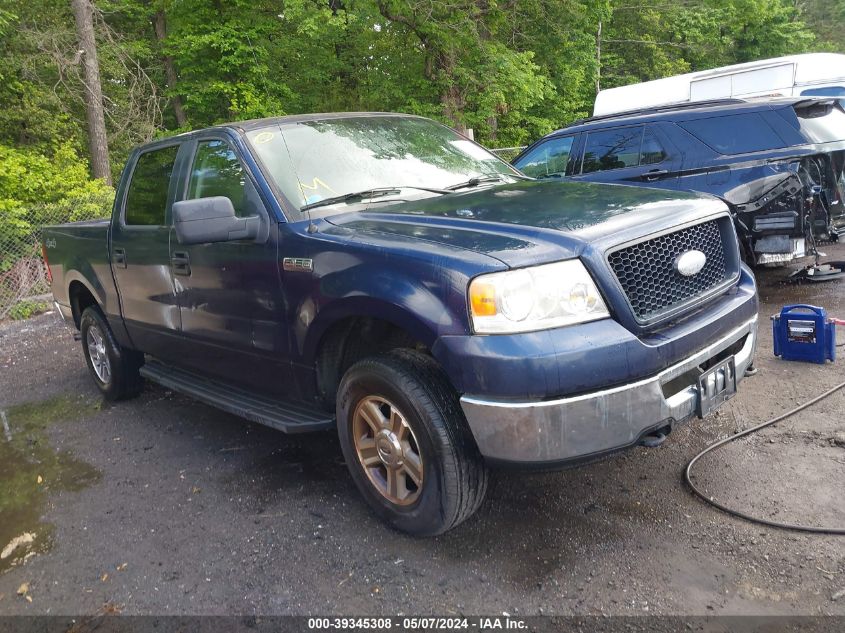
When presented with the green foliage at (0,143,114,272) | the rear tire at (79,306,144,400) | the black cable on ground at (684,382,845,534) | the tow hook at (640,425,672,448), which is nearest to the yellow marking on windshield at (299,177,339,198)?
the tow hook at (640,425,672,448)

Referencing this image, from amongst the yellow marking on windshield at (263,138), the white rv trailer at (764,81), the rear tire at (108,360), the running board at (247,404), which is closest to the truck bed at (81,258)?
the rear tire at (108,360)

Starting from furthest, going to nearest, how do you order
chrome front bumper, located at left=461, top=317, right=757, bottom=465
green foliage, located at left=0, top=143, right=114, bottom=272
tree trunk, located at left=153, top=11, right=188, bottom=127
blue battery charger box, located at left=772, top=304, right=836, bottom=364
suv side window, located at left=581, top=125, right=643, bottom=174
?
1. tree trunk, located at left=153, top=11, right=188, bottom=127
2. green foliage, located at left=0, top=143, right=114, bottom=272
3. suv side window, located at left=581, top=125, right=643, bottom=174
4. blue battery charger box, located at left=772, top=304, right=836, bottom=364
5. chrome front bumper, located at left=461, top=317, right=757, bottom=465

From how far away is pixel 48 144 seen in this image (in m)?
19.2

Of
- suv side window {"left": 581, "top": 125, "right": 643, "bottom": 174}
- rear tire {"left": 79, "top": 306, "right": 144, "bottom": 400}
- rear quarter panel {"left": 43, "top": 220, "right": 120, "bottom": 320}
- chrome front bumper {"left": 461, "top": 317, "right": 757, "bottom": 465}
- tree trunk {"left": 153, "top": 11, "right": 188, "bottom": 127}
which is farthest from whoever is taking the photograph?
tree trunk {"left": 153, "top": 11, "right": 188, "bottom": 127}

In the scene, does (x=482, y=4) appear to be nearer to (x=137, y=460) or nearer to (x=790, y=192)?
(x=790, y=192)

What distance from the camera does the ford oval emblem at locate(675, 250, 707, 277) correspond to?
3.02 metres

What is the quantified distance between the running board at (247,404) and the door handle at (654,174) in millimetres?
5402

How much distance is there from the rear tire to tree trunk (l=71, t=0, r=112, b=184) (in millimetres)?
11347

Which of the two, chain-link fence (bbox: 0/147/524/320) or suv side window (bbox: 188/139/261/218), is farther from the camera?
chain-link fence (bbox: 0/147/524/320)

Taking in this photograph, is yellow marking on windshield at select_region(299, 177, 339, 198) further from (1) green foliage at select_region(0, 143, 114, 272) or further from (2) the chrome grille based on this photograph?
(1) green foliage at select_region(0, 143, 114, 272)

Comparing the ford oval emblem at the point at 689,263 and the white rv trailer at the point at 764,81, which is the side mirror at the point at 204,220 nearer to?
the ford oval emblem at the point at 689,263

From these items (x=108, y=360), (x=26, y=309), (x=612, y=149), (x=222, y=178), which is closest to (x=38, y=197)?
(x=26, y=309)

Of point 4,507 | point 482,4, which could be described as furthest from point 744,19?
point 4,507

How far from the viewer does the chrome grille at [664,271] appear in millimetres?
2799
